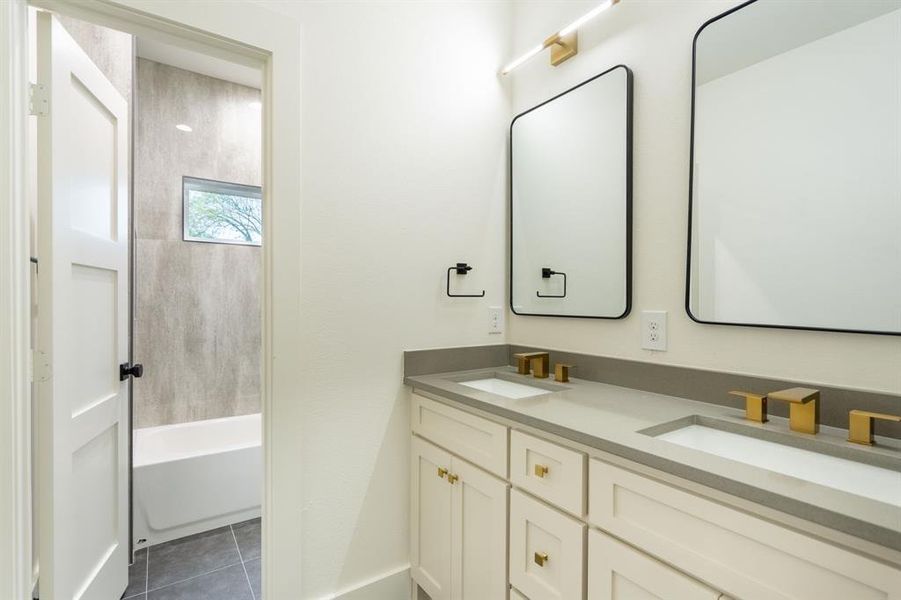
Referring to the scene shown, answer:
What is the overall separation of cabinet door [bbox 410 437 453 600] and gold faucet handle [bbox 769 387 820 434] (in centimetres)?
95

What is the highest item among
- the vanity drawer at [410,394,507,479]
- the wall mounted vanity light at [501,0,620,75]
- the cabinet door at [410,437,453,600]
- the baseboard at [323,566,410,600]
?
the wall mounted vanity light at [501,0,620,75]

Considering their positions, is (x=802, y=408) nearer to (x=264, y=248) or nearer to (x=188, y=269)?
(x=264, y=248)

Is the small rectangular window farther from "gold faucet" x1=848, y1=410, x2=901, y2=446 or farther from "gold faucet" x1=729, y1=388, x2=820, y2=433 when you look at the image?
"gold faucet" x1=848, y1=410, x2=901, y2=446

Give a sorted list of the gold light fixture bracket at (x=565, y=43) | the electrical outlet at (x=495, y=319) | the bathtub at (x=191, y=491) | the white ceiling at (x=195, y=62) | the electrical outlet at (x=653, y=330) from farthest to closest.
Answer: the white ceiling at (x=195, y=62) → the bathtub at (x=191, y=491) → the electrical outlet at (x=495, y=319) → the gold light fixture bracket at (x=565, y=43) → the electrical outlet at (x=653, y=330)

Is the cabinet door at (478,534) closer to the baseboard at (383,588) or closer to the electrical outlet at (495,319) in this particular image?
the baseboard at (383,588)

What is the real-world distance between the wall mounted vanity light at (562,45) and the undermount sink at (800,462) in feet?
4.57

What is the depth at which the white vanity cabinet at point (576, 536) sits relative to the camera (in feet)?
2.20

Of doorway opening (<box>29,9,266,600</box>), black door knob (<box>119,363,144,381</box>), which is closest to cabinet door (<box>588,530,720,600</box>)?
doorway opening (<box>29,9,266,600</box>)

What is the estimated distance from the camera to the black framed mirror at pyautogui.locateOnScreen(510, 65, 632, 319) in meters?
1.49

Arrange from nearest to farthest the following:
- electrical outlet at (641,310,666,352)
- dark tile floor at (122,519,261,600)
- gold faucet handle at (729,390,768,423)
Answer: gold faucet handle at (729,390,768,423) < electrical outlet at (641,310,666,352) < dark tile floor at (122,519,261,600)

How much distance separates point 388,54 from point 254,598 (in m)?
2.19

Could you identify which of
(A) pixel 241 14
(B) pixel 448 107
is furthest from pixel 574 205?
(A) pixel 241 14

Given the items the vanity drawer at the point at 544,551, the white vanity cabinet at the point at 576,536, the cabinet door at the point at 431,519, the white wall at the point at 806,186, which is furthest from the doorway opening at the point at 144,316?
the white wall at the point at 806,186

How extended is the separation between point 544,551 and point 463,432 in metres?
0.42
